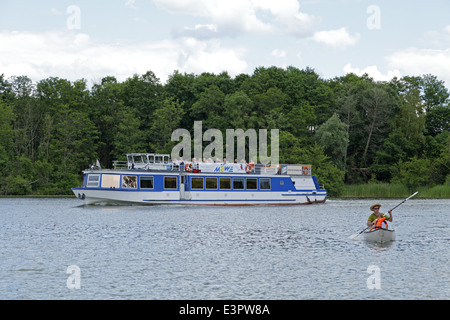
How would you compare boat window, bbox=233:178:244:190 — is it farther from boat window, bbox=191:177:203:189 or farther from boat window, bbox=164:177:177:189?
boat window, bbox=164:177:177:189

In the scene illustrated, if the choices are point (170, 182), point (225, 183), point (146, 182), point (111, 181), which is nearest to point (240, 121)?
point (225, 183)

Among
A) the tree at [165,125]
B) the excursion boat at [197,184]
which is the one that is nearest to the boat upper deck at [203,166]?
the excursion boat at [197,184]

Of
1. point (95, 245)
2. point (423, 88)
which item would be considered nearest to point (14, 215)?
point (95, 245)

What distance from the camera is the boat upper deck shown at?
67.3m

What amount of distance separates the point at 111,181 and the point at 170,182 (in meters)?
6.45

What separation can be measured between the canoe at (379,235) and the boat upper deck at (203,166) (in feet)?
107

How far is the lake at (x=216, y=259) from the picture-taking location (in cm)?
2400

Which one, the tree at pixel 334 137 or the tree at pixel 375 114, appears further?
the tree at pixel 375 114

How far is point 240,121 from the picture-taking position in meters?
105

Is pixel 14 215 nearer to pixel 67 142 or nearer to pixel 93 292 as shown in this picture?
pixel 93 292

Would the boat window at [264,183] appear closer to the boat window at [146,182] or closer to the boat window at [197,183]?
the boat window at [197,183]

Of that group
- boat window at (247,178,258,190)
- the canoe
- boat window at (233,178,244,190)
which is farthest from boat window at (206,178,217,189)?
the canoe

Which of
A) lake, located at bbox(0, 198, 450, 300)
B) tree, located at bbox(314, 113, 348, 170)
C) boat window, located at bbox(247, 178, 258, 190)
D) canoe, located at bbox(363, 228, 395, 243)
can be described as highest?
tree, located at bbox(314, 113, 348, 170)

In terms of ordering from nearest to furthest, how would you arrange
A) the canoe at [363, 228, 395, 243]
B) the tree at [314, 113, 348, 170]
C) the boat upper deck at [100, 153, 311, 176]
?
the canoe at [363, 228, 395, 243] → the boat upper deck at [100, 153, 311, 176] → the tree at [314, 113, 348, 170]
